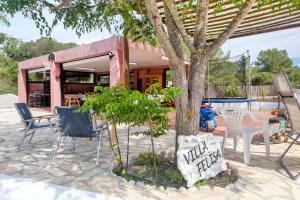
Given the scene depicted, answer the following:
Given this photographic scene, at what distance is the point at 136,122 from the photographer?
2.85 metres

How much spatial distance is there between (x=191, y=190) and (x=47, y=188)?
1677mm

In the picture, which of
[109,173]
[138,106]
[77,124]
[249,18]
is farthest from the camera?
[249,18]

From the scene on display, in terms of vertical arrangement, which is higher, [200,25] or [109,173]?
[200,25]

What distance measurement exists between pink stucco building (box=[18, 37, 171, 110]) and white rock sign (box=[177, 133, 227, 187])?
523 cm

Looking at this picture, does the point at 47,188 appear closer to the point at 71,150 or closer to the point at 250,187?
the point at 71,150

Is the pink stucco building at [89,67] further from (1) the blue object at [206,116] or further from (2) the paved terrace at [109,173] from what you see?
(2) the paved terrace at [109,173]

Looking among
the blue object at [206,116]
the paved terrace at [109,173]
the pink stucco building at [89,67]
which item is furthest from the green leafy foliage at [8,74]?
the blue object at [206,116]

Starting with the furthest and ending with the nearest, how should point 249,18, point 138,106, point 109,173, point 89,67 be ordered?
point 89,67, point 249,18, point 109,173, point 138,106

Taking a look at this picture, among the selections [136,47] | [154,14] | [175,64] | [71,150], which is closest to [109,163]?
[71,150]

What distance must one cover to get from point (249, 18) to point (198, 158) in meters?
4.05

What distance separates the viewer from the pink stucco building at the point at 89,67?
8.23m

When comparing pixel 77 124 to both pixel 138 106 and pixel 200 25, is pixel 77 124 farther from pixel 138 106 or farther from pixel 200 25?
pixel 200 25

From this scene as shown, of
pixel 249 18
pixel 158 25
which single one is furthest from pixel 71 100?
pixel 158 25

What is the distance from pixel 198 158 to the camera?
2986 millimetres
